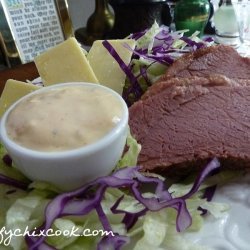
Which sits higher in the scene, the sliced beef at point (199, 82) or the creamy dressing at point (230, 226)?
the sliced beef at point (199, 82)

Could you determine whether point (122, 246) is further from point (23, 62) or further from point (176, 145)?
point (23, 62)

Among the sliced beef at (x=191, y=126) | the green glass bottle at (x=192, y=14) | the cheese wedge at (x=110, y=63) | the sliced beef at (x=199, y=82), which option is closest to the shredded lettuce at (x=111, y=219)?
the sliced beef at (x=191, y=126)

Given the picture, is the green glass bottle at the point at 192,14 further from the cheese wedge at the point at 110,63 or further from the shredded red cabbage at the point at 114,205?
the shredded red cabbage at the point at 114,205

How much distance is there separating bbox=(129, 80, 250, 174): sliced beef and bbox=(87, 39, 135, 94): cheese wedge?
1.17 ft

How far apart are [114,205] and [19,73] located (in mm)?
1818

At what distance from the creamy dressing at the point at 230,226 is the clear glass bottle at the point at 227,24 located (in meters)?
1.91

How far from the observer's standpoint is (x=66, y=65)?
1.47 metres

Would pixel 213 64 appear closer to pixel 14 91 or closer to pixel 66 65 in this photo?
pixel 66 65

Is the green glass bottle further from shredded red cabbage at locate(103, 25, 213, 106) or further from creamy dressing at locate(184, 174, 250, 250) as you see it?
creamy dressing at locate(184, 174, 250, 250)

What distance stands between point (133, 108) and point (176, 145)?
217 mm

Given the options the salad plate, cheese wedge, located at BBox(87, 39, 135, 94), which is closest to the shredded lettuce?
the salad plate

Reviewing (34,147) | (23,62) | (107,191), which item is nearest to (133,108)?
(107,191)

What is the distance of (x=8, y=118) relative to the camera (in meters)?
1.06

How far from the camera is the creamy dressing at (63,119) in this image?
0.95 metres
